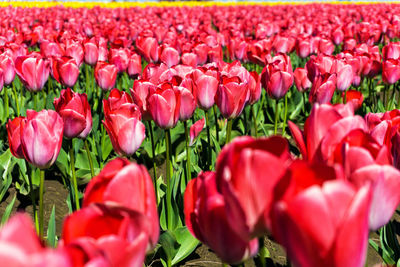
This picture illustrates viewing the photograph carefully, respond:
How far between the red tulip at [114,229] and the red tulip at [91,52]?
3.46m

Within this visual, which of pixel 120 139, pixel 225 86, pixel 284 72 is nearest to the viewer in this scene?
pixel 120 139

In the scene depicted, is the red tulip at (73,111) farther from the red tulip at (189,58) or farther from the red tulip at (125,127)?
the red tulip at (189,58)

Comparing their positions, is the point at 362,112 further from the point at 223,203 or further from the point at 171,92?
the point at 223,203

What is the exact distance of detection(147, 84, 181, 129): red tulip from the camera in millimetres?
1913

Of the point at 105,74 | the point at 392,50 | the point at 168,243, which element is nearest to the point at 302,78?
the point at 392,50

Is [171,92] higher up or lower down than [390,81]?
higher up

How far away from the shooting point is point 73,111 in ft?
6.23

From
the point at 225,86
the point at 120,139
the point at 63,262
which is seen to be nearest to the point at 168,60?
the point at 225,86

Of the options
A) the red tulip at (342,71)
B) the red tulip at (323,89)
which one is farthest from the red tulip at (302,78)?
the red tulip at (323,89)

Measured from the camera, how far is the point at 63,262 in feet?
1.71

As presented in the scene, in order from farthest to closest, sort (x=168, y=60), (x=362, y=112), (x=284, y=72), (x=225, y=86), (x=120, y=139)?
(x=362, y=112) < (x=168, y=60) < (x=284, y=72) < (x=225, y=86) < (x=120, y=139)

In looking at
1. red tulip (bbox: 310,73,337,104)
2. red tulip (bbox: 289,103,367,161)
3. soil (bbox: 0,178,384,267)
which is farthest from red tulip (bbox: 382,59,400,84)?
red tulip (bbox: 289,103,367,161)

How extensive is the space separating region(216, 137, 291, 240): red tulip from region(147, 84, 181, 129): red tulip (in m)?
1.17

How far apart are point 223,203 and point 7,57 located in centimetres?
290
